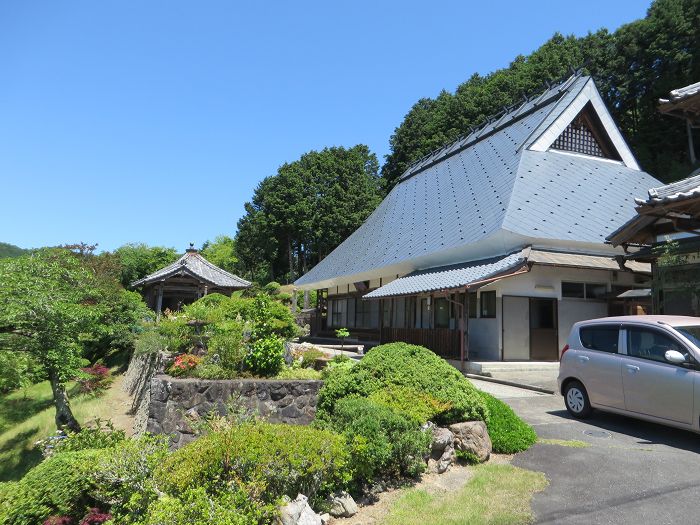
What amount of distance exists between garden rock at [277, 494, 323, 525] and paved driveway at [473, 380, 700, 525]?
2.09m

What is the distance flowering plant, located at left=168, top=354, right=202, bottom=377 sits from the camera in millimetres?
8391

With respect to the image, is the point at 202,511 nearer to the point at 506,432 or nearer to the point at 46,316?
the point at 506,432

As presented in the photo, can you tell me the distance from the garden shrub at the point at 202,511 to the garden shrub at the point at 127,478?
367 mm

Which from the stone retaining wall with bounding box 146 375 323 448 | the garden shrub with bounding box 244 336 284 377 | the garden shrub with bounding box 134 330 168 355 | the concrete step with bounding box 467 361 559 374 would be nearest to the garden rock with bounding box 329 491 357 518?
the stone retaining wall with bounding box 146 375 323 448

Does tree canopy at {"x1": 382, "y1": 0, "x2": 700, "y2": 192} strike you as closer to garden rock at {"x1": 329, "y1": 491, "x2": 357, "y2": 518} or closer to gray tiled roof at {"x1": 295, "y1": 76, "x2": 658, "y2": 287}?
gray tiled roof at {"x1": 295, "y1": 76, "x2": 658, "y2": 287}

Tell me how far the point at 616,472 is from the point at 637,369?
1.99 meters

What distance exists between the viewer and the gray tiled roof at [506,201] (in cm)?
1631

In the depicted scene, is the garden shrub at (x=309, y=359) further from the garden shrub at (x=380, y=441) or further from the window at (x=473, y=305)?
the window at (x=473, y=305)

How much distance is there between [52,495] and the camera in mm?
5184

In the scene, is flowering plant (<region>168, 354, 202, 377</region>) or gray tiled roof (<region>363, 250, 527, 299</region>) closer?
flowering plant (<region>168, 354, 202, 377</region>)

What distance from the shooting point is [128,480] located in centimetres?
486

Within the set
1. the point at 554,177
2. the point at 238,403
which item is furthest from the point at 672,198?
the point at 554,177

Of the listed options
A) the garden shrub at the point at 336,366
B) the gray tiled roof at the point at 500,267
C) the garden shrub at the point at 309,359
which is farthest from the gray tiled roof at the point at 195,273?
the garden shrub at the point at 336,366

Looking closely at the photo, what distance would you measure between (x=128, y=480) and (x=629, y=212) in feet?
63.1
